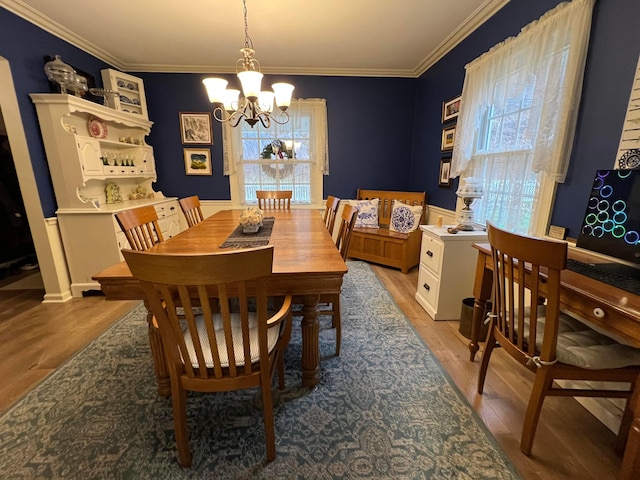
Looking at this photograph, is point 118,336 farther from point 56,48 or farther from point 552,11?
point 552,11

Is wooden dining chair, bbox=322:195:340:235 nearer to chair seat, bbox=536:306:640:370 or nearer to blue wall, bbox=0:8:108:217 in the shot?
chair seat, bbox=536:306:640:370

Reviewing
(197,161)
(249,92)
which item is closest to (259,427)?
(249,92)

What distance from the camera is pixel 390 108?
4.02 m

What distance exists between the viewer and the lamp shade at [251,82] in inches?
68.4

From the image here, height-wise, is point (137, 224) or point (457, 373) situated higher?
point (137, 224)

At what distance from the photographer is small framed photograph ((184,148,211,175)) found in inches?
157

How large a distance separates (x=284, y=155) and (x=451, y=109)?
7.24 ft

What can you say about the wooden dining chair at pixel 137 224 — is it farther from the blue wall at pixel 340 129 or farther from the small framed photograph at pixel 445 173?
the small framed photograph at pixel 445 173

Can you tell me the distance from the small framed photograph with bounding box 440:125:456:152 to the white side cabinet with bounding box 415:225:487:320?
1203mm

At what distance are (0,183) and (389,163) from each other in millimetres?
5057

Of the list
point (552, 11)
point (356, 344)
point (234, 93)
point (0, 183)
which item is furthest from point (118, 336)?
point (552, 11)

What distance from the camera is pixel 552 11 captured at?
1718mm

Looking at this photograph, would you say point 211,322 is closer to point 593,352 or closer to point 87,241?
point 593,352

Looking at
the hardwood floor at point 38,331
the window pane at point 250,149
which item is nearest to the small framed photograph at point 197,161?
the window pane at point 250,149
